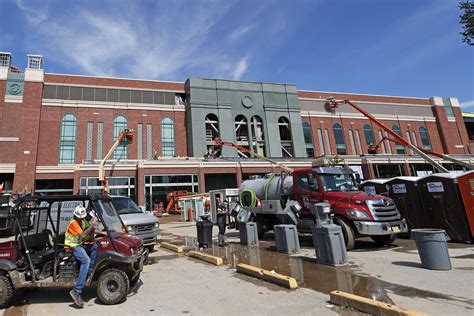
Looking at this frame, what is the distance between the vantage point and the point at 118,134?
4369 centimetres

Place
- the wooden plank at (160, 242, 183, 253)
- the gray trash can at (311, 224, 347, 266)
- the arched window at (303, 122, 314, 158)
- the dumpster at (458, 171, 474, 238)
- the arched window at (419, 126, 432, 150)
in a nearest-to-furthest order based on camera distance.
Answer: the gray trash can at (311, 224, 347, 266) → the dumpster at (458, 171, 474, 238) → the wooden plank at (160, 242, 183, 253) → the arched window at (303, 122, 314, 158) → the arched window at (419, 126, 432, 150)

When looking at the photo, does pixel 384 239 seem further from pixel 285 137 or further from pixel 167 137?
pixel 285 137

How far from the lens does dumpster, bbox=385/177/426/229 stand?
1146cm

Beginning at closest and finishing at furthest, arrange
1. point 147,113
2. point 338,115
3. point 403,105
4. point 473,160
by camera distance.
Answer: point 147,113 < point 473,160 < point 338,115 < point 403,105

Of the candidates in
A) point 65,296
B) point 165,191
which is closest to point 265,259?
point 65,296

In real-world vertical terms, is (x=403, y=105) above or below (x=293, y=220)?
above

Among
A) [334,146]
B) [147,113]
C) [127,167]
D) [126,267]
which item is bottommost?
[126,267]

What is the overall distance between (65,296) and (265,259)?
517 centimetres

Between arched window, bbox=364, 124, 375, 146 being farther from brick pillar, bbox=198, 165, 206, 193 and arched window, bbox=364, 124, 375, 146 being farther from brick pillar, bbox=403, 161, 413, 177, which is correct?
brick pillar, bbox=198, 165, 206, 193

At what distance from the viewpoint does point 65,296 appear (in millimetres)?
5848

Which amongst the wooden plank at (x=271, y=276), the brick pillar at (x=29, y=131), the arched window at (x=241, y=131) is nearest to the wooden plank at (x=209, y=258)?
the wooden plank at (x=271, y=276)

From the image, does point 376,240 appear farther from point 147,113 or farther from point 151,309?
point 147,113

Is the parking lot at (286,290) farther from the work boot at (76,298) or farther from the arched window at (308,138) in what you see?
the arched window at (308,138)

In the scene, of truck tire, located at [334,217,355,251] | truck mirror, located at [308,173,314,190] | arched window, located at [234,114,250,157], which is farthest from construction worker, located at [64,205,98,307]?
arched window, located at [234,114,250,157]
